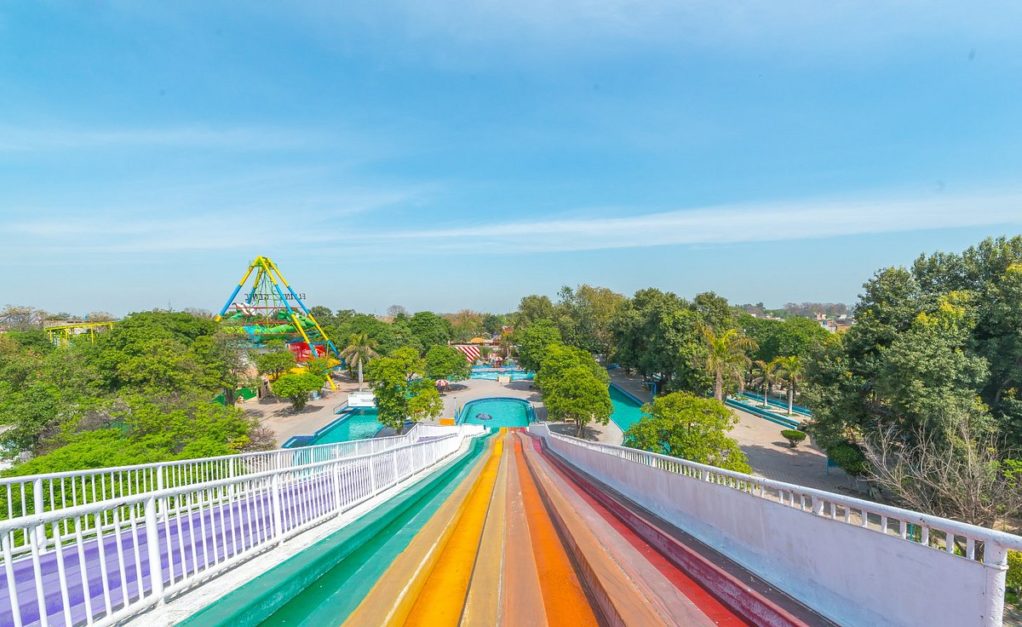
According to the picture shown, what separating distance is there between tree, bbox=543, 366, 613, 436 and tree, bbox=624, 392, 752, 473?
10.4 metres

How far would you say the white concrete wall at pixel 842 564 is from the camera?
7.86 ft

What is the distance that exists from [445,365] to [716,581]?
136 ft

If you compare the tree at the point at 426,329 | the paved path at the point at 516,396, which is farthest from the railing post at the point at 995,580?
the tree at the point at 426,329

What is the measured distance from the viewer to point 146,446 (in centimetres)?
1409

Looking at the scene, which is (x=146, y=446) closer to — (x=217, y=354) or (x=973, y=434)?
(x=217, y=354)

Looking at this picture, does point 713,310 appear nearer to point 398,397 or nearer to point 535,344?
point 535,344

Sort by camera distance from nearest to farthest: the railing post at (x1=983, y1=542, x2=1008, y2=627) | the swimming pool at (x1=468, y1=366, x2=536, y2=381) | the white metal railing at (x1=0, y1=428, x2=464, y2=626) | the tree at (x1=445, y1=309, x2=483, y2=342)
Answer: the railing post at (x1=983, y1=542, x2=1008, y2=627) < the white metal railing at (x1=0, y1=428, x2=464, y2=626) < the swimming pool at (x1=468, y1=366, x2=536, y2=381) < the tree at (x1=445, y1=309, x2=483, y2=342)

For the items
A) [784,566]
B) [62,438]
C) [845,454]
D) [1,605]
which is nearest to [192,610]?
[1,605]

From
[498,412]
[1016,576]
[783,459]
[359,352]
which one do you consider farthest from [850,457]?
[359,352]

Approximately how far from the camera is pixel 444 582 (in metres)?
3.51

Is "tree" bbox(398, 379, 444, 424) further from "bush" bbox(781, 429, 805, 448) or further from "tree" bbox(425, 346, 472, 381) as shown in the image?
"bush" bbox(781, 429, 805, 448)

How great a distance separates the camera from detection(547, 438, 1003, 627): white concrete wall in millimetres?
2396

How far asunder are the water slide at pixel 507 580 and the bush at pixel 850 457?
17009 millimetres

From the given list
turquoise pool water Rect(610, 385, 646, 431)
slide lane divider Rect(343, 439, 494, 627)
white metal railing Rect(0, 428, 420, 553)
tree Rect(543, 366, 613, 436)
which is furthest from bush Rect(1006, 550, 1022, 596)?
turquoise pool water Rect(610, 385, 646, 431)
